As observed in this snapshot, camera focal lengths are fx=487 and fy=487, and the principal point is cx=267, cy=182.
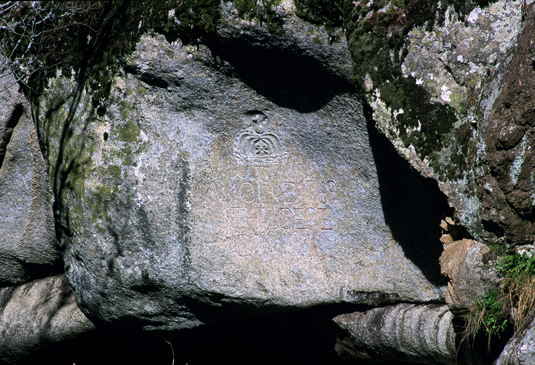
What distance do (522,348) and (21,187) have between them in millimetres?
3527

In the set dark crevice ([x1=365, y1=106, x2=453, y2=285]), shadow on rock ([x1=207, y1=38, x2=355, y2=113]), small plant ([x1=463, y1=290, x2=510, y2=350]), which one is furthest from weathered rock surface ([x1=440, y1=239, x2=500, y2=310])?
shadow on rock ([x1=207, y1=38, x2=355, y2=113])

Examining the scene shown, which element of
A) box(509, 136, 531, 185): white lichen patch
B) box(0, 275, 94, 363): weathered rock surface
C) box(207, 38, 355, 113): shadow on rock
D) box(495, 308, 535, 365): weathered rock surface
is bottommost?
box(0, 275, 94, 363): weathered rock surface

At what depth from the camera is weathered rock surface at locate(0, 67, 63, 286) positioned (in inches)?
146

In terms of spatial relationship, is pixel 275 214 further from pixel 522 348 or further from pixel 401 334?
pixel 522 348

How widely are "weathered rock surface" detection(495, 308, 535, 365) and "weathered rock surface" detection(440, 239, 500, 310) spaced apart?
0.37 meters

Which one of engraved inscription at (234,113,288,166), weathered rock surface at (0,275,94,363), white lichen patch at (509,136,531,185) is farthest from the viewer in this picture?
weathered rock surface at (0,275,94,363)

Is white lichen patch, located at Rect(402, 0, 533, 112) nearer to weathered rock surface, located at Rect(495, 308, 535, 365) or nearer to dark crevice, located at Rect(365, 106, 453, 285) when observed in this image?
dark crevice, located at Rect(365, 106, 453, 285)

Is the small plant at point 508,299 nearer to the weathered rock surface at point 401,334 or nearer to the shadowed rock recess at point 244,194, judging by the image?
the shadowed rock recess at point 244,194

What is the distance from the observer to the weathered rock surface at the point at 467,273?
2.26 m

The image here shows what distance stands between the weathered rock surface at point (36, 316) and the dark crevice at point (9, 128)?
1.11 meters

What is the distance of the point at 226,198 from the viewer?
3139mm

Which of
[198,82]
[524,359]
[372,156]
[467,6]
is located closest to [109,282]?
[198,82]

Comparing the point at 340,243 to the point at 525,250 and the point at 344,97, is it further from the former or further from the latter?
the point at 525,250

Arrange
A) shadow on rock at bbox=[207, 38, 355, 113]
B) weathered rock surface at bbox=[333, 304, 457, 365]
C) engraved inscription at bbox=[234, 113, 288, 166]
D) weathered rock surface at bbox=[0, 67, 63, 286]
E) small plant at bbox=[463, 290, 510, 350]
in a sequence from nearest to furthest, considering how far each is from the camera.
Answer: small plant at bbox=[463, 290, 510, 350] → shadow on rock at bbox=[207, 38, 355, 113] → weathered rock surface at bbox=[333, 304, 457, 365] → engraved inscription at bbox=[234, 113, 288, 166] → weathered rock surface at bbox=[0, 67, 63, 286]
